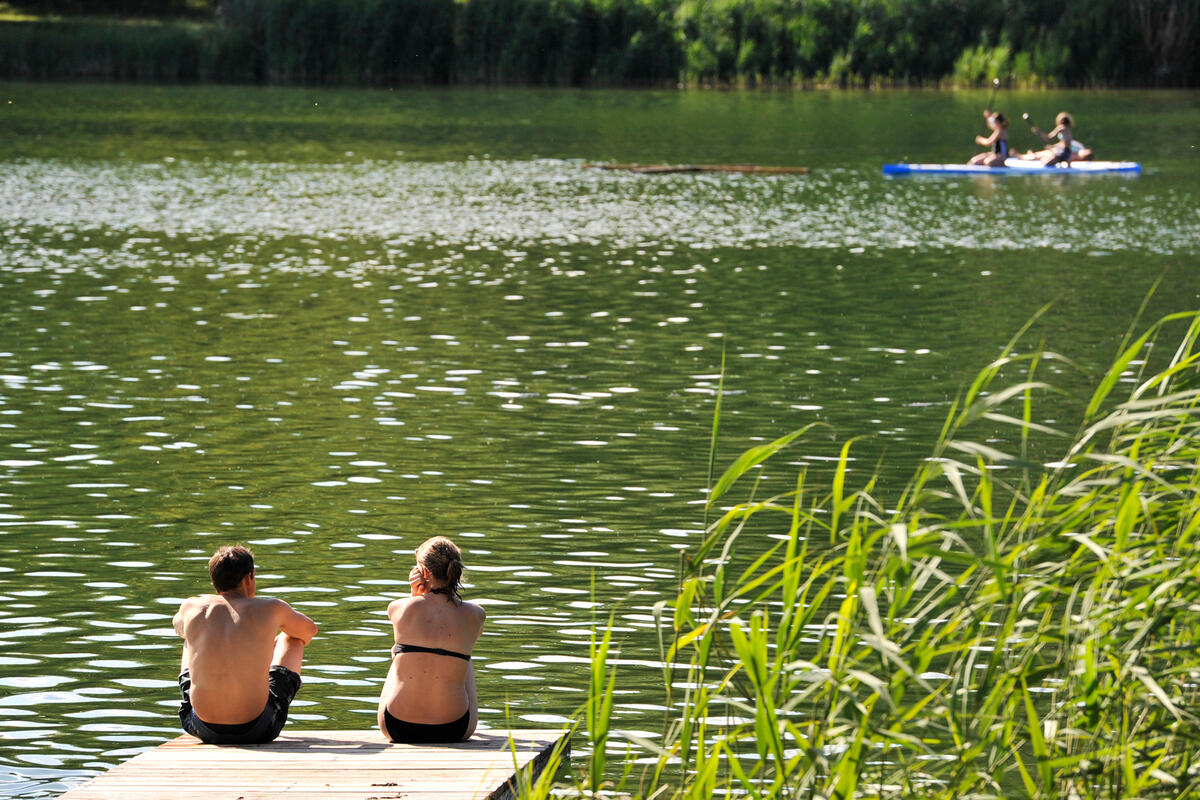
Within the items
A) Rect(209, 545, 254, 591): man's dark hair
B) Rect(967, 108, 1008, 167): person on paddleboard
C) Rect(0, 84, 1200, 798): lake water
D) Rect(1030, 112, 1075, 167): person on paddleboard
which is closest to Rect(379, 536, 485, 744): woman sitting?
Rect(209, 545, 254, 591): man's dark hair

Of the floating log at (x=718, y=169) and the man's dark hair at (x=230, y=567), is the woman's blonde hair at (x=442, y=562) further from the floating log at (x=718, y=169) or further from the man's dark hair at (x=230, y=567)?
the floating log at (x=718, y=169)

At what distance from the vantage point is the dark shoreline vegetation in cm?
6181

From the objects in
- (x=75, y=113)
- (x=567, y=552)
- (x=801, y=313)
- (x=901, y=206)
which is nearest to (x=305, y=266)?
(x=801, y=313)

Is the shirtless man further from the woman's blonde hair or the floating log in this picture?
the floating log

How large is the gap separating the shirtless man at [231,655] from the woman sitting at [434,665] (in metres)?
0.47

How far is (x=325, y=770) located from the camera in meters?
6.79

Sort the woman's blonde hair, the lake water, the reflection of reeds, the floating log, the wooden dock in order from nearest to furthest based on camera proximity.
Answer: the reflection of reeds < the wooden dock < the woman's blonde hair < the lake water < the floating log

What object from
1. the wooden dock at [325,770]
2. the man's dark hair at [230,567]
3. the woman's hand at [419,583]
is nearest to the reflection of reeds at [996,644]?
the wooden dock at [325,770]

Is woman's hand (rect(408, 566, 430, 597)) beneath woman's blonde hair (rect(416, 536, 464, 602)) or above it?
beneath

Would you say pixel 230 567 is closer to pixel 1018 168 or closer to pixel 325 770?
pixel 325 770

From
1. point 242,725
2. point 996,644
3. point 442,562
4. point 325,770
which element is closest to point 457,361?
point 442,562

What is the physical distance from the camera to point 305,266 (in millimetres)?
25562

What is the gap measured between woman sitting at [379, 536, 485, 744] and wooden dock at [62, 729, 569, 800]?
8 cm

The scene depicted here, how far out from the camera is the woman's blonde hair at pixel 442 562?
734cm
